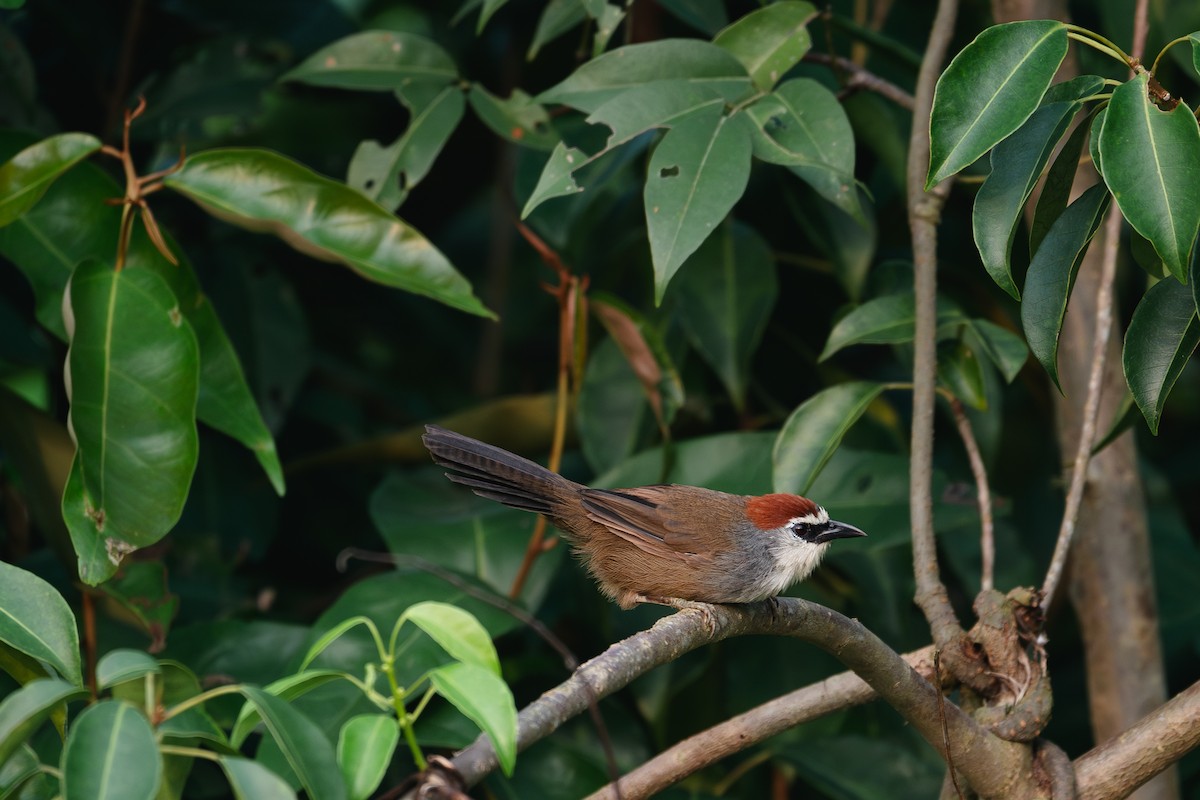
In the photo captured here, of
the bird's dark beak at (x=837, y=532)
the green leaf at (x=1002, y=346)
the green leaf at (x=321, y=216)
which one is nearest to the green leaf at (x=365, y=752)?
the green leaf at (x=321, y=216)

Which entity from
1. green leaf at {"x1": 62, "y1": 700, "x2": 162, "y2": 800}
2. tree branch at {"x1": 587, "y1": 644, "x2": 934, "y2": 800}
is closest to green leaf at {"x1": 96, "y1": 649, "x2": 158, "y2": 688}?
green leaf at {"x1": 62, "y1": 700, "x2": 162, "y2": 800}

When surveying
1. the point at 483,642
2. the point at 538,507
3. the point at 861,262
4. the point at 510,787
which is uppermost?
the point at 861,262

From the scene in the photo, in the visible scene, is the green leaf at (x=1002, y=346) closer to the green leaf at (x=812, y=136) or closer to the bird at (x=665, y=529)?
the green leaf at (x=812, y=136)

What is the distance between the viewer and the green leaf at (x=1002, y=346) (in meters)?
2.78

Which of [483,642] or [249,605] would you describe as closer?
[483,642]

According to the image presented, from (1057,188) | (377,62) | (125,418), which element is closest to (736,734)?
(1057,188)

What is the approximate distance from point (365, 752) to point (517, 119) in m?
2.34

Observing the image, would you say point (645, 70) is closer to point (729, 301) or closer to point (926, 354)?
point (729, 301)

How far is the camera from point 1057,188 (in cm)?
220

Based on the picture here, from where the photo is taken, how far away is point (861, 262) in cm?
336

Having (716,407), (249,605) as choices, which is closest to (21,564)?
(249,605)

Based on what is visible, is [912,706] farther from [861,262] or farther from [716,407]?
[716,407]

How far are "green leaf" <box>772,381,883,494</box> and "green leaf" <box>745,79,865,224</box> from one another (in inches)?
16.5

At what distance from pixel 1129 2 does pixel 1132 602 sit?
1711mm
